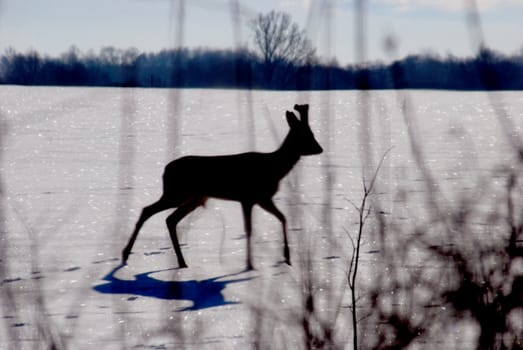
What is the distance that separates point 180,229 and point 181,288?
0.92 meters

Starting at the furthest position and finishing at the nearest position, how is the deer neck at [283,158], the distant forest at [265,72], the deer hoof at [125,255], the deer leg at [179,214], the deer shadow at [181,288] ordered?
1. the deer neck at [283,158]
2. the deer leg at [179,214]
3. the deer hoof at [125,255]
4. the deer shadow at [181,288]
5. the distant forest at [265,72]

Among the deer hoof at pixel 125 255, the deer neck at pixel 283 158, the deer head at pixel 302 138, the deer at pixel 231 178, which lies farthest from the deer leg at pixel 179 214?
the deer head at pixel 302 138

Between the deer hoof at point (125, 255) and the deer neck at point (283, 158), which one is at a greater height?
the deer neck at point (283, 158)

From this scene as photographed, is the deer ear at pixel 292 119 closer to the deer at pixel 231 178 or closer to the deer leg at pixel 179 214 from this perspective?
the deer at pixel 231 178

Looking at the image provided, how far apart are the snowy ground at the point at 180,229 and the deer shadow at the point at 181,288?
0.04 ft

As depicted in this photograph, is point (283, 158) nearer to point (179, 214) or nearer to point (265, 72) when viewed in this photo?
point (179, 214)

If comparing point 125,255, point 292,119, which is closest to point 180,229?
point 125,255

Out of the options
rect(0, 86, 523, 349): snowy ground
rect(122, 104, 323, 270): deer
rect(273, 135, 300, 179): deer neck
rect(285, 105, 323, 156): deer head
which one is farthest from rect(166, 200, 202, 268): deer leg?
rect(285, 105, 323, 156): deer head

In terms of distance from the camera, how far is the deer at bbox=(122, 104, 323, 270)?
6750mm

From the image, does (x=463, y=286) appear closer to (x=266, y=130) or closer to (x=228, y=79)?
(x=228, y=79)

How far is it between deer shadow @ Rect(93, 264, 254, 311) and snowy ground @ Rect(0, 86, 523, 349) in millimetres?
14

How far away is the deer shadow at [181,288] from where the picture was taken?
197 inches

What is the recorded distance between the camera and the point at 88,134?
61.8 feet

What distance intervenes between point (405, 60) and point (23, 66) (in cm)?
118
